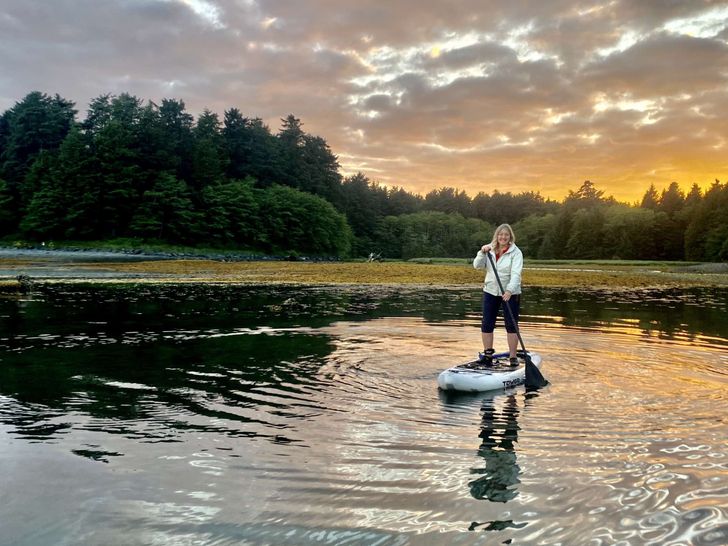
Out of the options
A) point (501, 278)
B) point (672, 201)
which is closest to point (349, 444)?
point (501, 278)

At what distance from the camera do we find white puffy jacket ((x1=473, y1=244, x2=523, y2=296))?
11258 millimetres

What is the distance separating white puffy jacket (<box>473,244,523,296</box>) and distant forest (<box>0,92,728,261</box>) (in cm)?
8749

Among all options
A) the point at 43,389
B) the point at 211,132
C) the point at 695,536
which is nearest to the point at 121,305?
the point at 43,389

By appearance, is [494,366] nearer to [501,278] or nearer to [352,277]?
[501,278]

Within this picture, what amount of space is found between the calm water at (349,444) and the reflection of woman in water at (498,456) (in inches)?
1.1

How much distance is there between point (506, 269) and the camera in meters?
11.6

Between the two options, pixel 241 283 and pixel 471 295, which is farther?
pixel 241 283

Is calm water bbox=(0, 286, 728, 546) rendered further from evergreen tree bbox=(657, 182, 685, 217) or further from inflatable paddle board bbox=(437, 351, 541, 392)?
evergreen tree bbox=(657, 182, 685, 217)

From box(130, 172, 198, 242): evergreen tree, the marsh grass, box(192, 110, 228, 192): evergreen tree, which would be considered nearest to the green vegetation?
the marsh grass

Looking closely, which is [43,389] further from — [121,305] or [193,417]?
[121,305]

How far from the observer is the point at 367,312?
71.8ft

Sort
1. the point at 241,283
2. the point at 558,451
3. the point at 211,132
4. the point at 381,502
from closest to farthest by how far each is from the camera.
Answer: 1. the point at 381,502
2. the point at 558,451
3. the point at 241,283
4. the point at 211,132

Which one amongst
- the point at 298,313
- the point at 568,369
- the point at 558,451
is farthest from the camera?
the point at 298,313

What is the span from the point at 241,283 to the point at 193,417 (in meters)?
29.9
